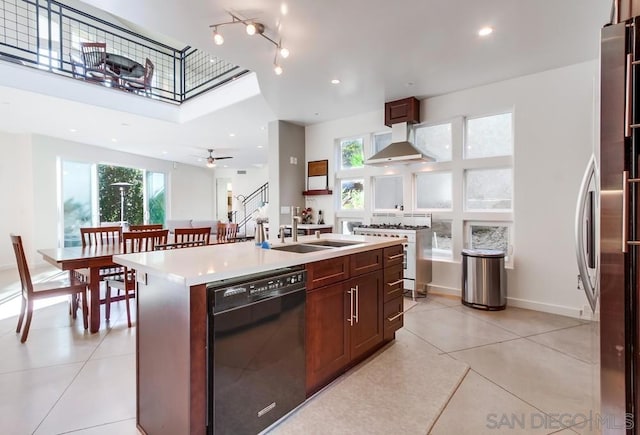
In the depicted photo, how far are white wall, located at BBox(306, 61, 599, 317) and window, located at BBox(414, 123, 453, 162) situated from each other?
0.53 meters

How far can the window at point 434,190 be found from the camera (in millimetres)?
4617

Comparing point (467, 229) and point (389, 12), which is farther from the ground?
point (389, 12)

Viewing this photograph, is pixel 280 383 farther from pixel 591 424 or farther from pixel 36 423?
pixel 591 424

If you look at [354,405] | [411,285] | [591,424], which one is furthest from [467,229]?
[354,405]

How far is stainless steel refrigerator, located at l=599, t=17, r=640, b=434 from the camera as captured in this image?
1.15 meters

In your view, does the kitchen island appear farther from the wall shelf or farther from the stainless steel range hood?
the wall shelf

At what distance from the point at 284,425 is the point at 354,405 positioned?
47 centimetres

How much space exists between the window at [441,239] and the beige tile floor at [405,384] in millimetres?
1457

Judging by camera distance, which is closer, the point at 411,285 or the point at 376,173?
the point at 411,285

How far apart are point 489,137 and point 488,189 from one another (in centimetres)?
72

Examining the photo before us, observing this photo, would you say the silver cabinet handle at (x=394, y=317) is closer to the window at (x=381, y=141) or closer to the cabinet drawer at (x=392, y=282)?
the cabinet drawer at (x=392, y=282)

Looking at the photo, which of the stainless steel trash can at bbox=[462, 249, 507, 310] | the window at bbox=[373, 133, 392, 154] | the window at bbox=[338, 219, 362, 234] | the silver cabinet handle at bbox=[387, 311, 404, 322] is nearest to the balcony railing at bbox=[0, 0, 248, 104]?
the window at bbox=[373, 133, 392, 154]

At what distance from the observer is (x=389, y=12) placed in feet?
8.41

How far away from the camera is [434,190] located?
474 centimetres
